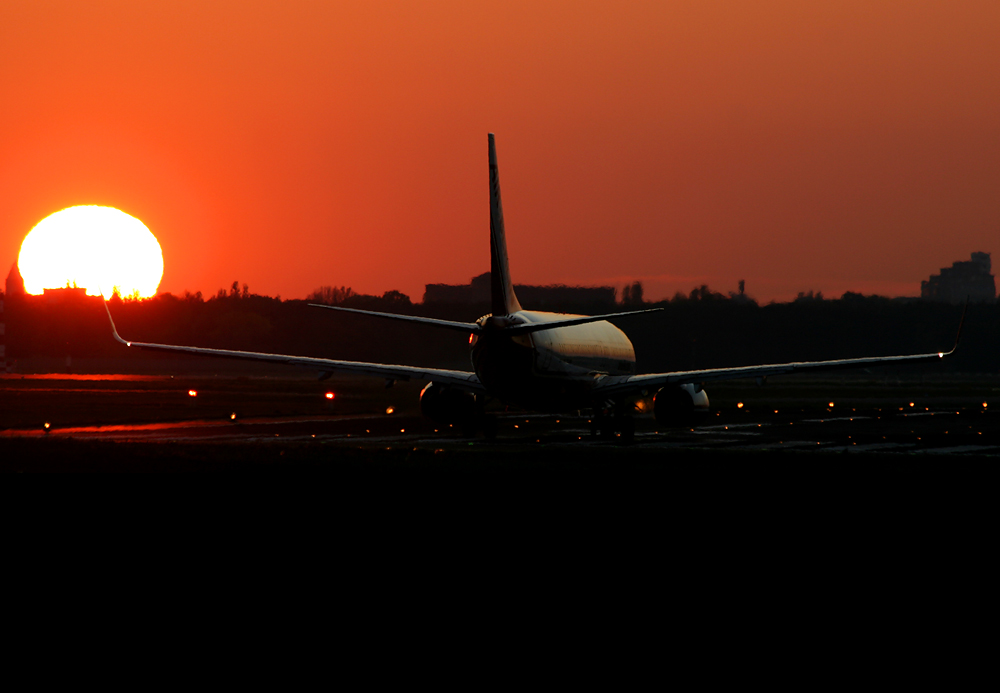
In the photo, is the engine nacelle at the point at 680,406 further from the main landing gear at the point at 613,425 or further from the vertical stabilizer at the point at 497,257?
the vertical stabilizer at the point at 497,257

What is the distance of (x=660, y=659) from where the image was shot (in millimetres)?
7469

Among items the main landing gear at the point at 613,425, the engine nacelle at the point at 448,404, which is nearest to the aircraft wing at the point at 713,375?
the main landing gear at the point at 613,425

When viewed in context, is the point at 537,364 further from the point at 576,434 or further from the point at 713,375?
the point at 713,375

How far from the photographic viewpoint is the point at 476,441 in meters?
32.4

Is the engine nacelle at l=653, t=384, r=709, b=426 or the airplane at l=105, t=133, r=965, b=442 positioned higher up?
the airplane at l=105, t=133, r=965, b=442

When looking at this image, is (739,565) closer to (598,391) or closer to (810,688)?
(810,688)

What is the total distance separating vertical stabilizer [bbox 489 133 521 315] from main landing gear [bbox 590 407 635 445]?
497 centimetres

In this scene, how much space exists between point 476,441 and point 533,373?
2803mm

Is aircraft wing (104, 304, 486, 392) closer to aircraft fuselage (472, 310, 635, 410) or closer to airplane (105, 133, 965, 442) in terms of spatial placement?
airplane (105, 133, 965, 442)

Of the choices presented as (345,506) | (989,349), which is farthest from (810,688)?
(989,349)

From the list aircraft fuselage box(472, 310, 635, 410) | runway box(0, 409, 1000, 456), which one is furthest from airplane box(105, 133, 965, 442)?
runway box(0, 409, 1000, 456)

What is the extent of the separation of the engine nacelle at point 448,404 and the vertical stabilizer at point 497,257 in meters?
3.63

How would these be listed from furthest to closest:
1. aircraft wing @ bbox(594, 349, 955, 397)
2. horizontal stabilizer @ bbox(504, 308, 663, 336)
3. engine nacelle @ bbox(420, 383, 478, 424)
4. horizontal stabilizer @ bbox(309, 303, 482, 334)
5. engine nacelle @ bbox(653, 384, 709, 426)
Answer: engine nacelle @ bbox(420, 383, 478, 424), engine nacelle @ bbox(653, 384, 709, 426), aircraft wing @ bbox(594, 349, 955, 397), horizontal stabilizer @ bbox(504, 308, 663, 336), horizontal stabilizer @ bbox(309, 303, 482, 334)

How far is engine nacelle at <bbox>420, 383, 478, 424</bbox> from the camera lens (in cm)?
3494
